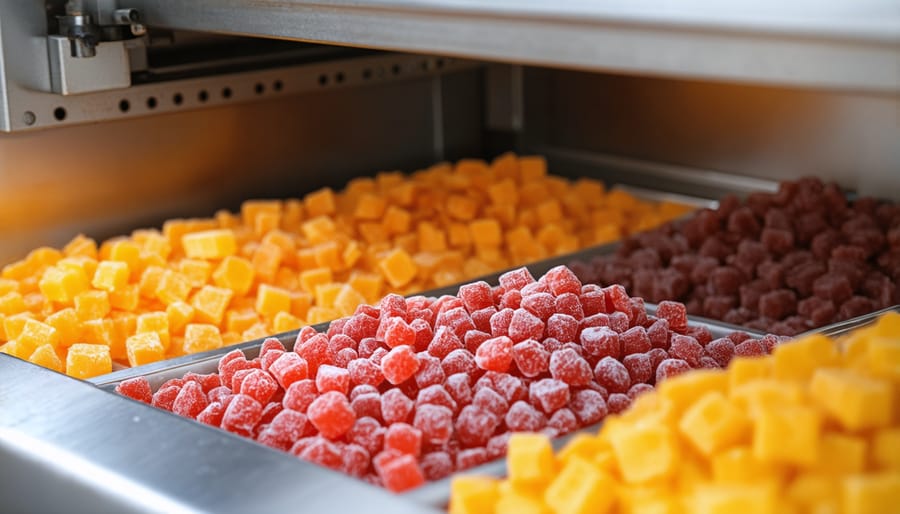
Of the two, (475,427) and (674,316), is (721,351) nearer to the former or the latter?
(674,316)

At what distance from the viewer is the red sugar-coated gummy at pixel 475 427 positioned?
4.56 ft

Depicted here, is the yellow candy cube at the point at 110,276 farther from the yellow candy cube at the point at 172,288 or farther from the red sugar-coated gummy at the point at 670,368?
the red sugar-coated gummy at the point at 670,368

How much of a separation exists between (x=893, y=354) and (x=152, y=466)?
797 millimetres

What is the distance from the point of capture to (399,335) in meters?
1.58

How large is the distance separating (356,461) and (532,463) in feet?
0.88

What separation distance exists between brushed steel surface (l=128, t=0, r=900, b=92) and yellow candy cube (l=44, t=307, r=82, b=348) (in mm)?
758

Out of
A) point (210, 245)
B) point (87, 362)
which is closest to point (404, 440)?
point (87, 362)

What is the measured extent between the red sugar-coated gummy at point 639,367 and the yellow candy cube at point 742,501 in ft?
1.63

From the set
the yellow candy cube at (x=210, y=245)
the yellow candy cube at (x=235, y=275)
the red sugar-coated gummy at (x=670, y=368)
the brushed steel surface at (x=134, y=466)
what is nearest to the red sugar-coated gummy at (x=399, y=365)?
the brushed steel surface at (x=134, y=466)

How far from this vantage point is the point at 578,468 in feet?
3.73

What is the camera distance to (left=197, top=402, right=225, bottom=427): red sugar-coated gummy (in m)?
1.55

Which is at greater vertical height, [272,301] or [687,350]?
[687,350]

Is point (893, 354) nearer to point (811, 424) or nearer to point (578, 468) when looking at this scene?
point (811, 424)

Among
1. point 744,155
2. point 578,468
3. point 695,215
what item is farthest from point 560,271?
point 744,155
